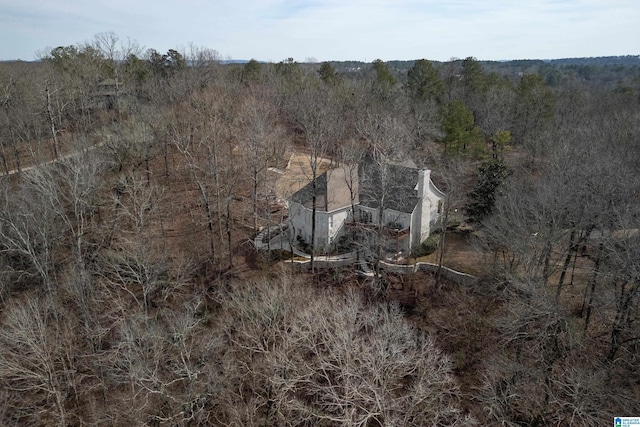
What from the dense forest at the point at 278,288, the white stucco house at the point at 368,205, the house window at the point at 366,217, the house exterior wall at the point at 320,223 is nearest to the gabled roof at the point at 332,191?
the white stucco house at the point at 368,205

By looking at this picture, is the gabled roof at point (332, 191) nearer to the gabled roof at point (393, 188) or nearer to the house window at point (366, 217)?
the gabled roof at point (393, 188)

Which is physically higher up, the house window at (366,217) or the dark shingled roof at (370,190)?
the dark shingled roof at (370,190)

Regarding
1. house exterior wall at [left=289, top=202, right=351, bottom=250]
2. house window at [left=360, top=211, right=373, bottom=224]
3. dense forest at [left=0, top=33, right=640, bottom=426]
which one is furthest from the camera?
house window at [left=360, top=211, right=373, bottom=224]

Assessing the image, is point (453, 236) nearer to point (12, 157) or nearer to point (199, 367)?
point (199, 367)

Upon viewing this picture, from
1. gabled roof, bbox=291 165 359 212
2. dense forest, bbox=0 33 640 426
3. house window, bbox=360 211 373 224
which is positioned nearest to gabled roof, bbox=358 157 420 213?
house window, bbox=360 211 373 224

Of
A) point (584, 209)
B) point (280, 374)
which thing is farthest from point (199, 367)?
point (584, 209)

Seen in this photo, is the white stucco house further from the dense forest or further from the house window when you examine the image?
the dense forest

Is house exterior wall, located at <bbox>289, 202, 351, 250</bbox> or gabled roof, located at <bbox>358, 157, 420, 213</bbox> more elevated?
gabled roof, located at <bbox>358, 157, 420, 213</bbox>

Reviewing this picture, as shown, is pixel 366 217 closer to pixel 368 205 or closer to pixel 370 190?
pixel 368 205
